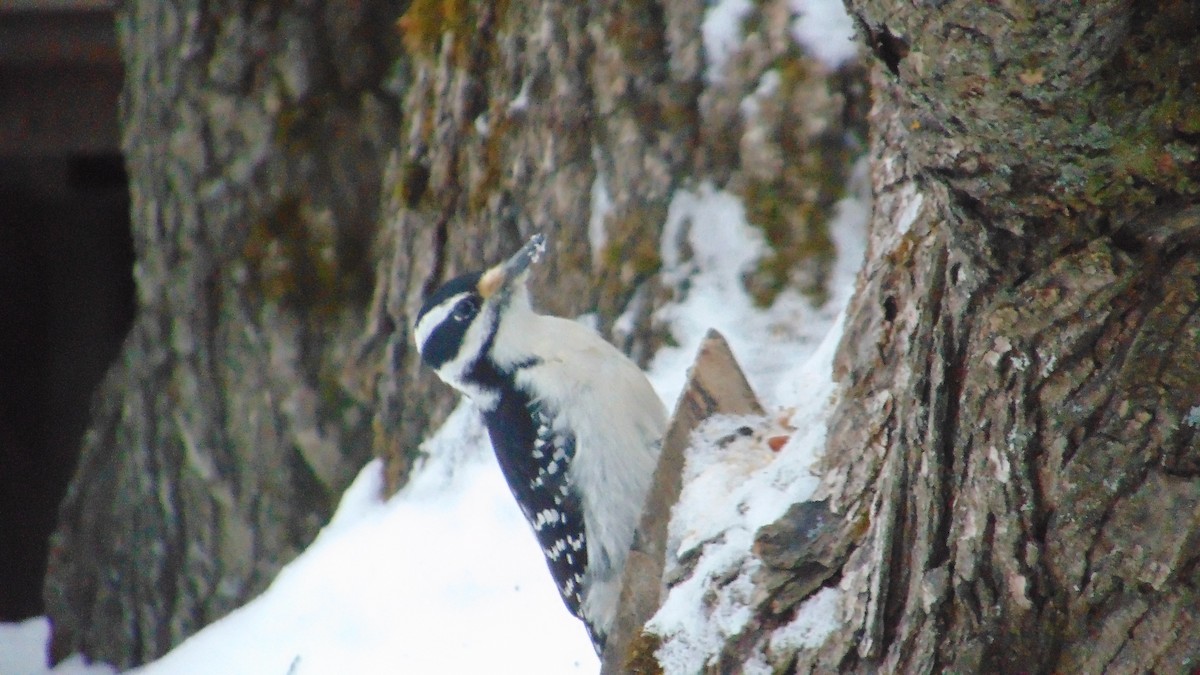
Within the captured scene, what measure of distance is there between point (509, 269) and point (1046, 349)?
1897 millimetres

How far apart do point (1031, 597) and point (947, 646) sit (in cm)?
13

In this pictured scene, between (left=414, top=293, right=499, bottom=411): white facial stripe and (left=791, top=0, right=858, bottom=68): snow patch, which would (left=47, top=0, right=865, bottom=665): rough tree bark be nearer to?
(left=791, top=0, right=858, bottom=68): snow patch

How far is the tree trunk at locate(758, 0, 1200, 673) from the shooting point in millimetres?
1212

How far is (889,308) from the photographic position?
202 cm

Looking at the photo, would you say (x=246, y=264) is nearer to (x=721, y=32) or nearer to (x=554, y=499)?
(x=554, y=499)

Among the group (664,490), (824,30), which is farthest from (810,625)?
(824,30)

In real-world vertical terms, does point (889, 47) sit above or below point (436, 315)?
below

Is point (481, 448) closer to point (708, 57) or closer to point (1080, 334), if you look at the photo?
point (708, 57)

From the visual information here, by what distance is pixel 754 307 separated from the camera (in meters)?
3.13

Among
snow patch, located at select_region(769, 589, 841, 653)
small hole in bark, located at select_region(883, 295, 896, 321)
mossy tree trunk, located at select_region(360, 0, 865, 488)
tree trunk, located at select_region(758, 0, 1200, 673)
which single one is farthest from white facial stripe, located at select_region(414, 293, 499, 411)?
tree trunk, located at select_region(758, 0, 1200, 673)

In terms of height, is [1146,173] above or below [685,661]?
above

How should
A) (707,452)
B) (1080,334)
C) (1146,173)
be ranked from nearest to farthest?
(1146,173) < (1080,334) < (707,452)

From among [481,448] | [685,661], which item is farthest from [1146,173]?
[481,448]

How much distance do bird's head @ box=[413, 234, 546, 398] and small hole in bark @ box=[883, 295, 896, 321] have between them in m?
1.24
